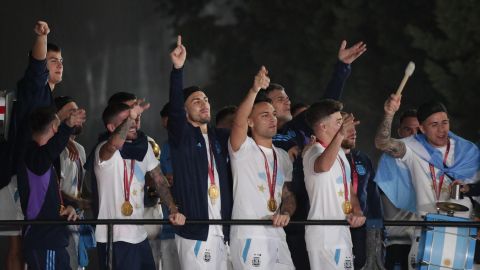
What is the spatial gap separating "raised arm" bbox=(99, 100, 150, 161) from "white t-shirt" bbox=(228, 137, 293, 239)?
76 cm

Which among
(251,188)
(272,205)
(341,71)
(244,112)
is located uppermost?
(341,71)

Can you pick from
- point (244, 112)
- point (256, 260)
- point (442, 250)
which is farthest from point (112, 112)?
point (442, 250)

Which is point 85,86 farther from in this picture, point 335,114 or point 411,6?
point 335,114

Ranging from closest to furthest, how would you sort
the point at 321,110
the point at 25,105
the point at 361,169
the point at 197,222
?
the point at 197,222 < the point at 321,110 < the point at 361,169 < the point at 25,105

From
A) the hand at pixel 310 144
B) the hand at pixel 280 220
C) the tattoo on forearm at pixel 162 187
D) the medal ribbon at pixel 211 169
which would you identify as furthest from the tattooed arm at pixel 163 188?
the hand at pixel 310 144

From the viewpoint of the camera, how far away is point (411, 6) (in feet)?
66.7

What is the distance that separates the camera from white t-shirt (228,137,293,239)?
30.2ft

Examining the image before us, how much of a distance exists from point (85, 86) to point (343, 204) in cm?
1600

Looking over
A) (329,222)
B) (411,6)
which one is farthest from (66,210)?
(411,6)

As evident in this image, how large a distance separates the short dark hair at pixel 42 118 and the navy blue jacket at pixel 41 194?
0.12 m

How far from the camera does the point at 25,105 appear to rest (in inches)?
385

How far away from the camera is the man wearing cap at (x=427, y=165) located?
967 cm

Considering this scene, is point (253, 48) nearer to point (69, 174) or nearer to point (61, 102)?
point (61, 102)

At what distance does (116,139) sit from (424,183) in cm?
238
